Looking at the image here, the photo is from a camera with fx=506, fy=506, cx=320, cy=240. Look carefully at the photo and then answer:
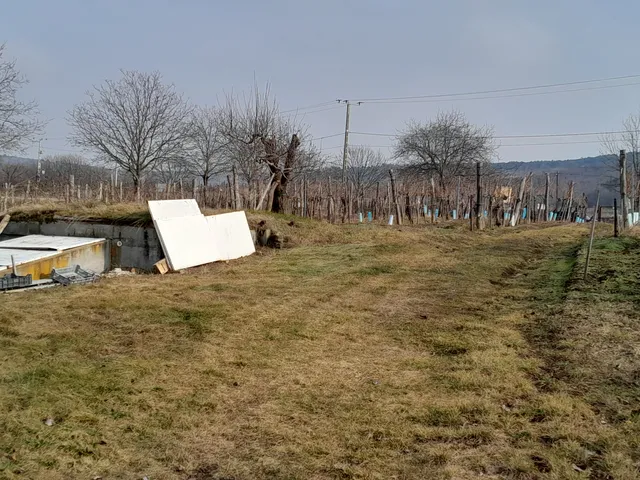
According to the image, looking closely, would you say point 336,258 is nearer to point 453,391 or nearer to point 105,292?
point 105,292

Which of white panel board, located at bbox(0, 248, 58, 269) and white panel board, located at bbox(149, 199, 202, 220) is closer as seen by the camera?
white panel board, located at bbox(0, 248, 58, 269)

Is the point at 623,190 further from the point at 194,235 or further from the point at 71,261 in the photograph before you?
the point at 71,261

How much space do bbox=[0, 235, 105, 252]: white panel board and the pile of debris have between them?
1.89m

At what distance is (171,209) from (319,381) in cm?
749

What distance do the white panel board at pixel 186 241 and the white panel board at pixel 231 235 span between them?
0.19m

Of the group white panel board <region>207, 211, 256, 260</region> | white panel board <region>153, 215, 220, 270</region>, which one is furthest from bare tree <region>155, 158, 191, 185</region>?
white panel board <region>153, 215, 220, 270</region>

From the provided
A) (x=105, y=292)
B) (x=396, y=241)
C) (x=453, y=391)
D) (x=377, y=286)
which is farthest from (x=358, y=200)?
(x=453, y=391)

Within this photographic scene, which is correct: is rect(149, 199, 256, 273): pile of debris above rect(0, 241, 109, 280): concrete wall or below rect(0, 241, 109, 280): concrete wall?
above

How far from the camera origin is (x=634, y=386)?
4133 mm

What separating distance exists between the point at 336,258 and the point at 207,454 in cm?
826

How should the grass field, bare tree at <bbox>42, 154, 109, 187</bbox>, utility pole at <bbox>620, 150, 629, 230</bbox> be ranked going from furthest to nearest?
bare tree at <bbox>42, 154, 109, 187</bbox> → utility pole at <bbox>620, 150, 629, 230</bbox> → the grass field

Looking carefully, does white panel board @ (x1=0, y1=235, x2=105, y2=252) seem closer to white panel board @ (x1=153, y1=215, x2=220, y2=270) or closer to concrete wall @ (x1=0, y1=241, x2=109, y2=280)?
concrete wall @ (x1=0, y1=241, x2=109, y2=280)

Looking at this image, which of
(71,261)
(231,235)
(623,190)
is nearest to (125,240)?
(71,261)

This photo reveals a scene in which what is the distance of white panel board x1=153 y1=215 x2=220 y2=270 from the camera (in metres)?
10.2
